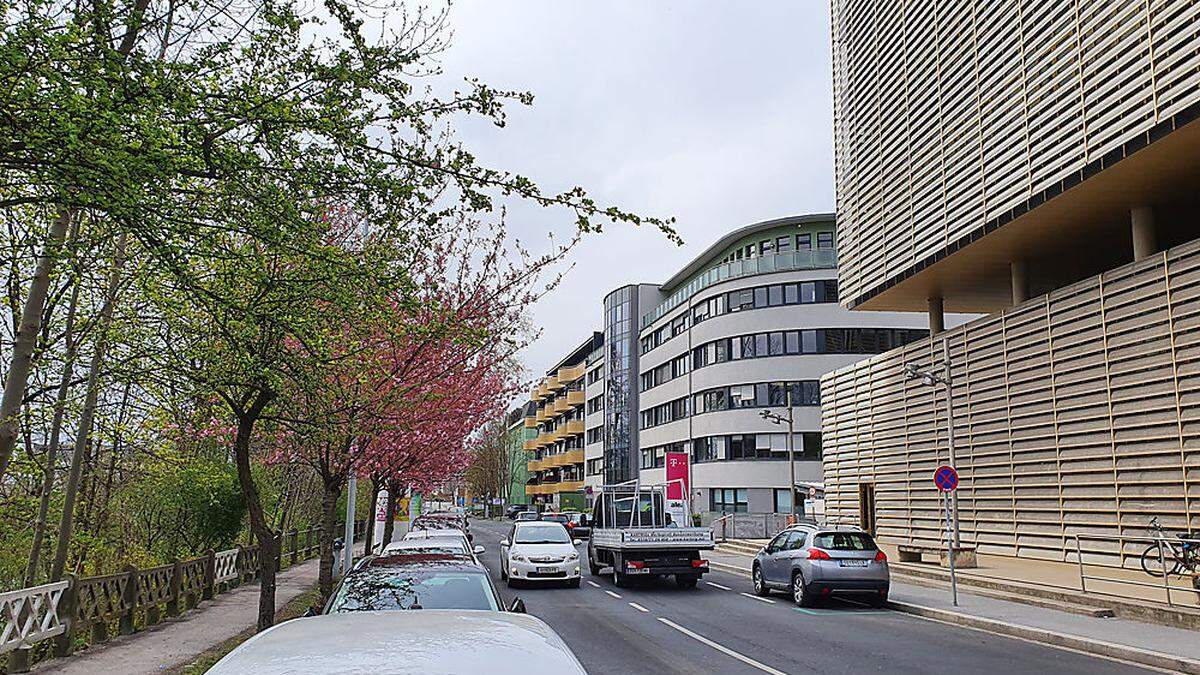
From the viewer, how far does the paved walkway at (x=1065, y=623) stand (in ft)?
39.7

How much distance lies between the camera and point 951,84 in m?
24.9

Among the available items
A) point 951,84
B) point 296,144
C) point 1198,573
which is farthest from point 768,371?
point 296,144

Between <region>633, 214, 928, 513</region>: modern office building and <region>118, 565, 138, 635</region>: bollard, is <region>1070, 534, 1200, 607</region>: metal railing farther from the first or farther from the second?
<region>633, 214, 928, 513</region>: modern office building

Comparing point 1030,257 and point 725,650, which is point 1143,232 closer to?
point 1030,257

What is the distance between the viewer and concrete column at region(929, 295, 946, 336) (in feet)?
96.4

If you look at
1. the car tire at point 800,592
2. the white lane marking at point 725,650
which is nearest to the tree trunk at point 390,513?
the car tire at point 800,592

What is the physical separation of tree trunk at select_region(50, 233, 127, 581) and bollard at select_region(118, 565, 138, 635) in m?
0.99

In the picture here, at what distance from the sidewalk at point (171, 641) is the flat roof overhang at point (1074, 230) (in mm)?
19035

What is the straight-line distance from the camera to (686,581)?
22.8 m

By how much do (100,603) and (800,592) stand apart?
499 inches

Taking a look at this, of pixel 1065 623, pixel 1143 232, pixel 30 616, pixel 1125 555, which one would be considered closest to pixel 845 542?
pixel 1065 623

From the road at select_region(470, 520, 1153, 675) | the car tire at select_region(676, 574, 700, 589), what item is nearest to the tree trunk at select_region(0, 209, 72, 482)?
the road at select_region(470, 520, 1153, 675)

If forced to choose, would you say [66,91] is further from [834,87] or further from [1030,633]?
[834,87]

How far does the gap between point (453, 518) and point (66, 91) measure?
46.9 m
